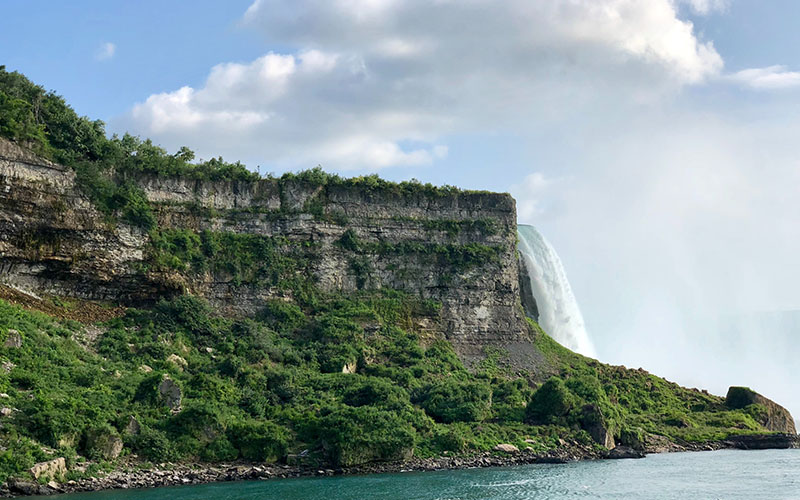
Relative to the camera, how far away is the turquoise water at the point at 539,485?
40094 mm

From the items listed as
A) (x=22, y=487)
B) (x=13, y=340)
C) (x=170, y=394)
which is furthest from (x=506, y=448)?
(x=13, y=340)

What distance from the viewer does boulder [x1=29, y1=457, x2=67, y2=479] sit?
129 ft

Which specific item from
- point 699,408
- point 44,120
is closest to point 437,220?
point 699,408

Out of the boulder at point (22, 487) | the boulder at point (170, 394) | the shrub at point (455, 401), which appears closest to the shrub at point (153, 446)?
the boulder at point (170, 394)

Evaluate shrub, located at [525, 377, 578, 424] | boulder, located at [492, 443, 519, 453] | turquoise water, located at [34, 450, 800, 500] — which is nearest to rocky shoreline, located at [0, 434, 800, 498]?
boulder, located at [492, 443, 519, 453]

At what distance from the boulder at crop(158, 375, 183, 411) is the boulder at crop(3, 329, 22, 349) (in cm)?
832

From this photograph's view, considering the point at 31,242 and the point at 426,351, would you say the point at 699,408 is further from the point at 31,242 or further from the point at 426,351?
the point at 31,242

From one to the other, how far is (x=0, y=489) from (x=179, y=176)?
3478 cm

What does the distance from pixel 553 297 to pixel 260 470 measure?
162 ft

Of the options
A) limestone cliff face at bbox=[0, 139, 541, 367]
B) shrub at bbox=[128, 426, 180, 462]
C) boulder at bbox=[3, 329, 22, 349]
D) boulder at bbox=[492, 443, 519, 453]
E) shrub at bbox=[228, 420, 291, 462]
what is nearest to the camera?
shrub at bbox=[128, 426, 180, 462]

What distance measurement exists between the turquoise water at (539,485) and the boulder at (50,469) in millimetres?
2158

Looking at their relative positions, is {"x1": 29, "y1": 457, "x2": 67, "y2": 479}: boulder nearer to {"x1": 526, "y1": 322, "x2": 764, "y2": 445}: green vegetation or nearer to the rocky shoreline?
the rocky shoreline

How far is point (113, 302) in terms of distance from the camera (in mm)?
62062

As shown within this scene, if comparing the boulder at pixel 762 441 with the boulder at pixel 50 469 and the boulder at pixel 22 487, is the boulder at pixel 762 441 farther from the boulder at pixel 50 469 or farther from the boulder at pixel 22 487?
the boulder at pixel 22 487
